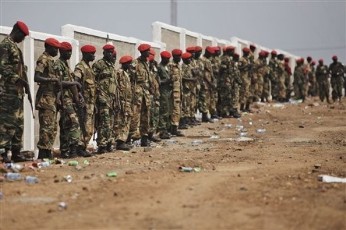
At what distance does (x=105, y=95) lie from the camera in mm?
9438

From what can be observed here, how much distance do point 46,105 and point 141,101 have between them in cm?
242

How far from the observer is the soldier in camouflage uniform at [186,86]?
14.0 m

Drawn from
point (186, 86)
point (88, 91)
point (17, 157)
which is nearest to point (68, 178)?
point (17, 157)

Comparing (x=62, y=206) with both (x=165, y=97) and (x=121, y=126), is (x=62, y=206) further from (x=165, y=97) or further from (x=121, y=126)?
(x=165, y=97)

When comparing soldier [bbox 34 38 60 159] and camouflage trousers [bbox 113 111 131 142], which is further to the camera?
camouflage trousers [bbox 113 111 131 142]

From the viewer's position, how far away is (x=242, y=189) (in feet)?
20.2

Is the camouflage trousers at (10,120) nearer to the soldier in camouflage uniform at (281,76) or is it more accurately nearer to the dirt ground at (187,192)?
the dirt ground at (187,192)

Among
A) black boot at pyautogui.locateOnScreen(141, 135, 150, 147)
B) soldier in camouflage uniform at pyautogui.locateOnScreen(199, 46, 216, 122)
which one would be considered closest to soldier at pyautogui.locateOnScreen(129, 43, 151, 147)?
black boot at pyautogui.locateOnScreen(141, 135, 150, 147)

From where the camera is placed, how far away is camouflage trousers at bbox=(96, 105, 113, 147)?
939 centimetres

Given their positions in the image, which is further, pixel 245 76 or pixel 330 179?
pixel 245 76

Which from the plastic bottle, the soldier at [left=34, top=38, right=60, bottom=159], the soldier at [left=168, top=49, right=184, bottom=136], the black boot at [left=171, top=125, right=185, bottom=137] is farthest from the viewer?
the black boot at [left=171, top=125, right=185, bottom=137]

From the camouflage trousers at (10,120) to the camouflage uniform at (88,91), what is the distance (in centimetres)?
129

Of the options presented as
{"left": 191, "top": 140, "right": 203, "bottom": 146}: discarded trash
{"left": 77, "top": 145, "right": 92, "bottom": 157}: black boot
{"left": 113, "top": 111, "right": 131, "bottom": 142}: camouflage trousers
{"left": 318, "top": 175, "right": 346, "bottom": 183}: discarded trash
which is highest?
{"left": 113, "top": 111, "right": 131, "bottom": 142}: camouflage trousers

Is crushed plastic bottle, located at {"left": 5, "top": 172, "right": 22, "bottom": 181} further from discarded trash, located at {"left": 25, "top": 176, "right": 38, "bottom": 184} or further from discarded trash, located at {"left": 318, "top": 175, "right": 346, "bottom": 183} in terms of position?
discarded trash, located at {"left": 318, "top": 175, "right": 346, "bottom": 183}
